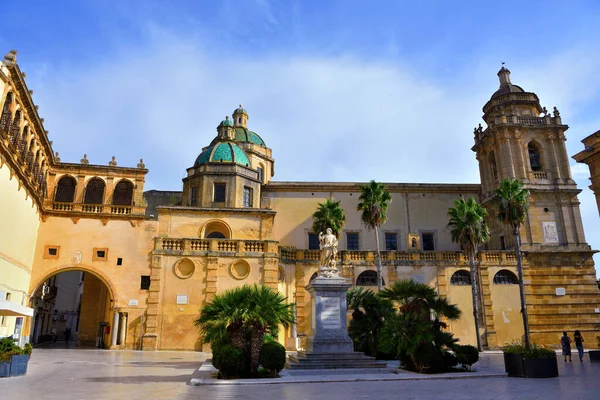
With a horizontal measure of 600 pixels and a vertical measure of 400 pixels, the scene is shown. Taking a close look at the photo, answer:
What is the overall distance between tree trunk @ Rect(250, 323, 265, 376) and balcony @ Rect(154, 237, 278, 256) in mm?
14691

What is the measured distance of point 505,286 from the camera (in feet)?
107

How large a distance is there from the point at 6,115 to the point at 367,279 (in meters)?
23.2

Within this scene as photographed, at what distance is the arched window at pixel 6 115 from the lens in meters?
20.1

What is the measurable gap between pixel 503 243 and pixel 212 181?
22.6 metres

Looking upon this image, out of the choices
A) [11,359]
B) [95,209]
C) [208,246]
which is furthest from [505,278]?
[11,359]

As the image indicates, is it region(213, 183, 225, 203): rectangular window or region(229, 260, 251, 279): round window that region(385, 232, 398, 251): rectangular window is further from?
region(229, 260, 251, 279): round window

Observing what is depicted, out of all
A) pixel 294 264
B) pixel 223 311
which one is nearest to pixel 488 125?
pixel 294 264

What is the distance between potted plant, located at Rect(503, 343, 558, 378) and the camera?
42.1ft

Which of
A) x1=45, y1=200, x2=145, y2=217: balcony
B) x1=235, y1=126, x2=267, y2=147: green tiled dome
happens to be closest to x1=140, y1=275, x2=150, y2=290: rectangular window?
x1=45, y1=200, x2=145, y2=217: balcony

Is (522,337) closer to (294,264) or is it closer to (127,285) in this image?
(294,264)

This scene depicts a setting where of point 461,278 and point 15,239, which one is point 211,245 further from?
point 461,278

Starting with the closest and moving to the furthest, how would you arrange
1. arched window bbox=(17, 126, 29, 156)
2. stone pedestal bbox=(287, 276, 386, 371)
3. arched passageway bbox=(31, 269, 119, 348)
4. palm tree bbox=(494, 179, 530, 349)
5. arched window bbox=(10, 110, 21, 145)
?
stone pedestal bbox=(287, 276, 386, 371) → arched window bbox=(10, 110, 21, 145) → arched window bbox=(17, 126, 29, 156) → palm tree bbox=(494, 179, 530, 349) → arched passageway bbox=(31, 269, 119, 348)

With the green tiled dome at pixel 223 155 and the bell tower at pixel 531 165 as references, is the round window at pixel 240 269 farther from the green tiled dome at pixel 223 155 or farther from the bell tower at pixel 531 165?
the bell tower at pixel 531 165

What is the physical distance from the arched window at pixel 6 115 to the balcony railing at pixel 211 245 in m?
9.99
